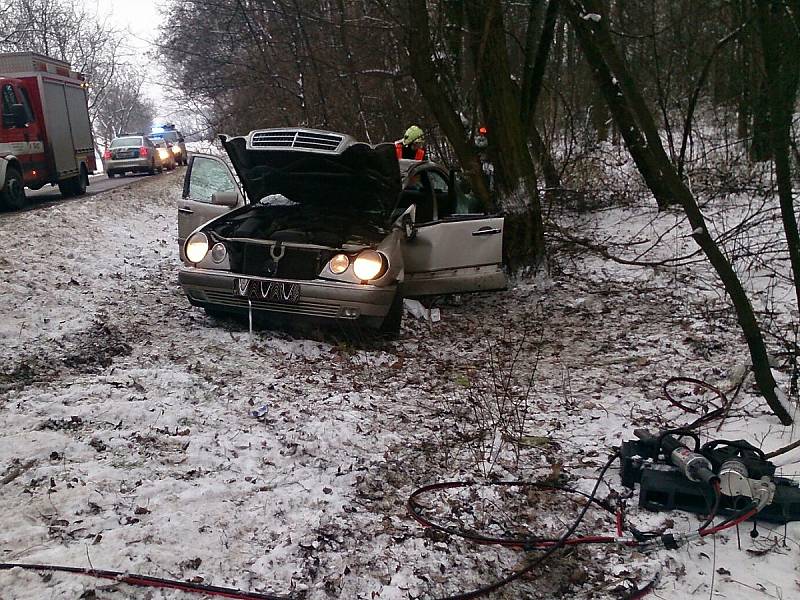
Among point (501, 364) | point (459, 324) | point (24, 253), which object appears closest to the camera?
point (501, 364)

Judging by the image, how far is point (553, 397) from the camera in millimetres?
4957

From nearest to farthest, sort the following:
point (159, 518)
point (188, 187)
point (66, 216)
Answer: point (159, 518) → point (188, 187) → point (66, 216)

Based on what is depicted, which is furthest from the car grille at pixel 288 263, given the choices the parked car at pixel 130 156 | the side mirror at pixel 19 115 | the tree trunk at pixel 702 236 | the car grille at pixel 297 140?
the parked car at pixel 130 156

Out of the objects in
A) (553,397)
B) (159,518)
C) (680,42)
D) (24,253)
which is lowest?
(553,397)

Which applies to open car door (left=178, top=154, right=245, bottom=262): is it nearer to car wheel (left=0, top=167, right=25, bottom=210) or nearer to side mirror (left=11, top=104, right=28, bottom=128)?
car wheel (left=0, top=167, right=25, bottom=210)

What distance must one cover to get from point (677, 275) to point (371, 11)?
20.4ft

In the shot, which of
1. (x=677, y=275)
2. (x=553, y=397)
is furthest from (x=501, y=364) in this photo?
(x=677, y=275)

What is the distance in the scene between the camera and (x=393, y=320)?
611 cm

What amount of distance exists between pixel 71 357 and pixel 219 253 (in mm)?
1518

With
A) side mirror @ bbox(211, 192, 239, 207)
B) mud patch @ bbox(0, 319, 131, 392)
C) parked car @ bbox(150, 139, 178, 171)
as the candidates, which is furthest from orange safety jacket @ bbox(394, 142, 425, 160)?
parked car @ bbox(150, 139, 178, 171)

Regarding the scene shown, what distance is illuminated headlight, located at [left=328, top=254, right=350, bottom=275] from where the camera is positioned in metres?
5.70

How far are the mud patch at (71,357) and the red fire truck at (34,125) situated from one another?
9.28 metres

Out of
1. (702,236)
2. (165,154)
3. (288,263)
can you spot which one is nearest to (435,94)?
(288,263)

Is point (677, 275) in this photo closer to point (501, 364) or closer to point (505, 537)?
point (501, 364)
